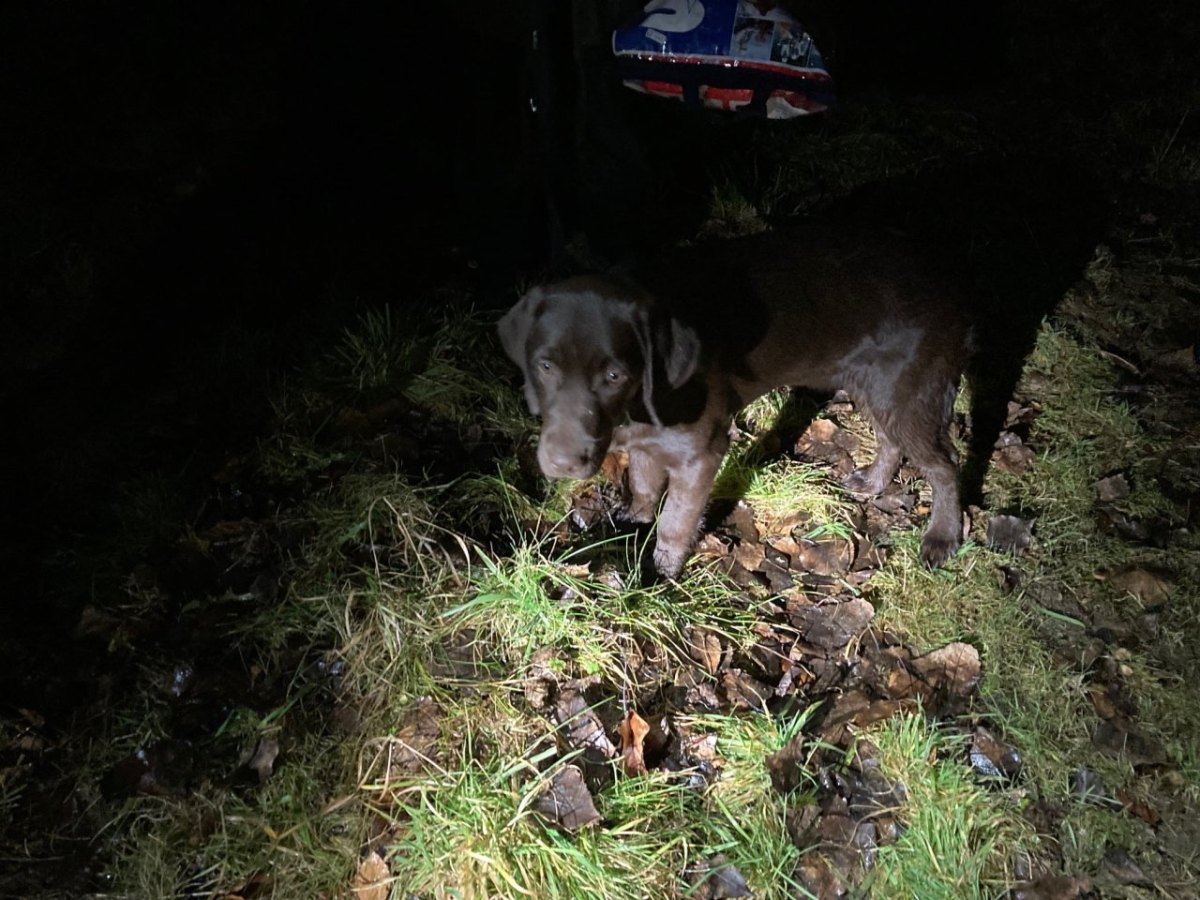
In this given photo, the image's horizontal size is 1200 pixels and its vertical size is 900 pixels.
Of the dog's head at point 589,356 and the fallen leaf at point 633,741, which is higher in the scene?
the dog's head at point 589,356

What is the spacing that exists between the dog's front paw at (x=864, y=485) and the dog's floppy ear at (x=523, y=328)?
1.68 metres

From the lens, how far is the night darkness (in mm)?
3559

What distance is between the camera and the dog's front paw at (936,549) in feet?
11.1

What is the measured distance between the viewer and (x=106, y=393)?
12.8 feet

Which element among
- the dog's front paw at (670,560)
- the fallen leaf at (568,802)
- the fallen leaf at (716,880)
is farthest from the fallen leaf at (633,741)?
the dog's front paw at (670,560)

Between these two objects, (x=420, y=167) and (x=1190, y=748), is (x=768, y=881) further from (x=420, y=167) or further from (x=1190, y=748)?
(x=420, y=167)

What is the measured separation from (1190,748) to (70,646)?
3.94 meters

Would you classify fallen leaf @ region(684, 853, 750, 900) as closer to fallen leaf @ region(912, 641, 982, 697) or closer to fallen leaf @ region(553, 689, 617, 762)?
fallen leaf @ region(553, 689, 617, 762)

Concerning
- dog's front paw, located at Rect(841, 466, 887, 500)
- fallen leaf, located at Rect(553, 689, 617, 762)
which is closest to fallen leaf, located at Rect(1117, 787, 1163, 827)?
dog's front paw, located at Rect(841, 466, 887, 500)

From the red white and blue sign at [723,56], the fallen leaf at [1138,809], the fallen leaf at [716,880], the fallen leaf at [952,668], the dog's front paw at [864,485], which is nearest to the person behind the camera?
the fallen leaf at [716,880]

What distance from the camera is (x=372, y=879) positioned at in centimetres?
241

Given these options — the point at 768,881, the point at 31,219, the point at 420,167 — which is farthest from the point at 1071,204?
the point at 31,219

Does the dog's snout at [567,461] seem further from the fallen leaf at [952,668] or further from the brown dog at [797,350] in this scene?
the fallen leaf at [952,668]

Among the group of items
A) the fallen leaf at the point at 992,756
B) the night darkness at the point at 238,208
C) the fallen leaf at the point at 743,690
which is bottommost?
the fallen leaf at the point at 992,756
